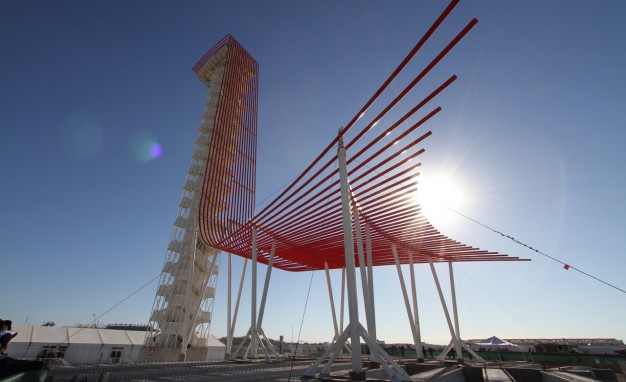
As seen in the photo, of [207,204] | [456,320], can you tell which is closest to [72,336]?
[207,204]

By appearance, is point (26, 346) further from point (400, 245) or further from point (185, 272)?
point (400, 245)

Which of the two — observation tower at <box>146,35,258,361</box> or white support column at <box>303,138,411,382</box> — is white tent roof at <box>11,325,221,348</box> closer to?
observation tower at <box>146,35,258,361</box>

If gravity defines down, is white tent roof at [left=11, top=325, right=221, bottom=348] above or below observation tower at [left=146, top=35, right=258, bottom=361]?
below

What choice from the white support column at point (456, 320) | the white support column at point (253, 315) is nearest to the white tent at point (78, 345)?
the white support column at point (253, 315)

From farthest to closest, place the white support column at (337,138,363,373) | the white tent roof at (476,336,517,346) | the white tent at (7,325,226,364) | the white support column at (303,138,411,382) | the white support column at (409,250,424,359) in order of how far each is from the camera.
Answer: the white tent at (7,325,226,364) < the white tent roof at (476,336,517,346) < the white support column at (409,250,424,359) < the white support column at (337,138,363,373) < the white support column at (303,138,411,382)

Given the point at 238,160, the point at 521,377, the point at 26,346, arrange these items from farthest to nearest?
the point at 238,160 → the point at 26,346 → the point at 521,377

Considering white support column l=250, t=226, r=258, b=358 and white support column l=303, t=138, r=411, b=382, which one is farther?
white support column l=250, t=226, r=258, b=358

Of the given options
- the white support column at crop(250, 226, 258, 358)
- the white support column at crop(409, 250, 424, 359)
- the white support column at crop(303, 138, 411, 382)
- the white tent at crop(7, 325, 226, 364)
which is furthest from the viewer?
the white tent at crop(7, 325, 226, 364)

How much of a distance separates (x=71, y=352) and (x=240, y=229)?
1730cm

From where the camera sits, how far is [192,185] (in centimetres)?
2742

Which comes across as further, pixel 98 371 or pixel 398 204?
pixel 398 204

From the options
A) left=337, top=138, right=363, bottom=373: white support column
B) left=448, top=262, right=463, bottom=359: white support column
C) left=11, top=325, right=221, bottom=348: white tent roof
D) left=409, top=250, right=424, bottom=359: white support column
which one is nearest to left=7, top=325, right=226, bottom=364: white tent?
left=11, top=325, right=221, bottom=348: white tent roof

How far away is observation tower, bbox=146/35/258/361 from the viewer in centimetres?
1739

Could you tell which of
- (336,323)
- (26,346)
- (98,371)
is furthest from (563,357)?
(26,346)
